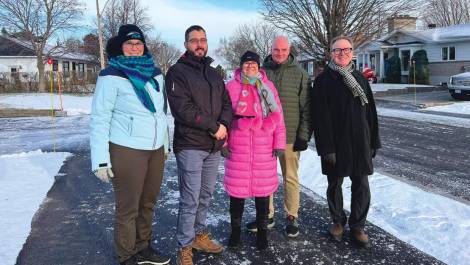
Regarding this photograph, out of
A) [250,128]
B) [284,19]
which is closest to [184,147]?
[250,128]

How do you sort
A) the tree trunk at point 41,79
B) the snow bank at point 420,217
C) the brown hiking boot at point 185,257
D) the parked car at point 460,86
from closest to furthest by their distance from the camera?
the brown hiking boot at point 185,257
the snow bank at point 420,217
the parked car at point 460,86
the tree trunk at point 41,79

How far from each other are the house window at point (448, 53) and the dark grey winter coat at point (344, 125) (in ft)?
101

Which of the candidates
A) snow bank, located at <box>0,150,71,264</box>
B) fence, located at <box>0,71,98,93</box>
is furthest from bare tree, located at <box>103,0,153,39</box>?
snow bank, located at <box>0,150,71,264</box>

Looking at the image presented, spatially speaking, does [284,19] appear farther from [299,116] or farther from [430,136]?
[299,116]

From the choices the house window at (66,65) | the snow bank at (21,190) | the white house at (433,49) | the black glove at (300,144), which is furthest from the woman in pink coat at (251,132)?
the house window at (66,65)

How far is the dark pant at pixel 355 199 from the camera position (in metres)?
4.22

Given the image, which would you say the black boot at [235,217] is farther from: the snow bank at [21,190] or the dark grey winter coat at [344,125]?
the snow bank at [21,190]

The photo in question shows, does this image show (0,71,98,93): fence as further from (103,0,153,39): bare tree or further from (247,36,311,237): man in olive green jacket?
(247,36,311,237): man in olive green jacket

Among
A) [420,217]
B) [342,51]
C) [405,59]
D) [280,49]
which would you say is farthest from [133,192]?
[405,59]

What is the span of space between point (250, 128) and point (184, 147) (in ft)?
2.13

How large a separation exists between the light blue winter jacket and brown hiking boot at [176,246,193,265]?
93cm

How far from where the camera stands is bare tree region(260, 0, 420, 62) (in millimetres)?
23875

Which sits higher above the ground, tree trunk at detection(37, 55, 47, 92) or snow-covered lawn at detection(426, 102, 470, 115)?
tree trunk at detection(37, 55, 47, 92)

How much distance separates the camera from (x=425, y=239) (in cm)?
428
